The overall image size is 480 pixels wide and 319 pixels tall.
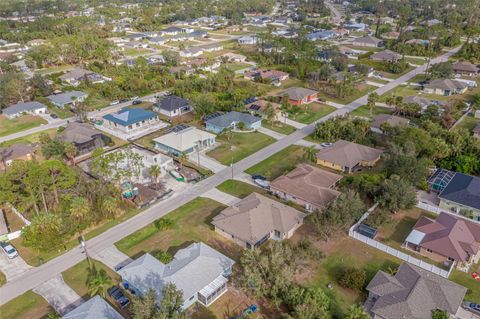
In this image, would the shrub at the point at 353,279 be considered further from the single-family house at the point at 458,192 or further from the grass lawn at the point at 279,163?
the grass lawn at the point at 279,163

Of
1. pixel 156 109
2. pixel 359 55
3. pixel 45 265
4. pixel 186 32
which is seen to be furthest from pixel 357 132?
pixel 186 32

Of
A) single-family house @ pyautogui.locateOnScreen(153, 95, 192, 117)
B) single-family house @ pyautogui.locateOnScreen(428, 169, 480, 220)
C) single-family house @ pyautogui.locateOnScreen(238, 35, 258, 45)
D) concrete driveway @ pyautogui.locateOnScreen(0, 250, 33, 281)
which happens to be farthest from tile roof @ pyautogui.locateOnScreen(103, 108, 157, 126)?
single-family house @ pyautogui.locateOnScreen(238, 35, 258, 45)

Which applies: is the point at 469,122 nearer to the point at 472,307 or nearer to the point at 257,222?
the point at 472,307

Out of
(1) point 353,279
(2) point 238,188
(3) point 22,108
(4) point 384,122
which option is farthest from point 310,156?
(3) point 22,108

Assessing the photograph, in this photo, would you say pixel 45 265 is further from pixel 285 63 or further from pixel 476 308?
pixel 285 63

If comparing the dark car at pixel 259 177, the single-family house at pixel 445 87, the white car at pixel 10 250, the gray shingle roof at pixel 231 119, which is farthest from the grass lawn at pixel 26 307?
the single-family house at pixel 445 87

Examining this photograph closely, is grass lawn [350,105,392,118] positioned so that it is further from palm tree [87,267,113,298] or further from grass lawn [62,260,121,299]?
palm tree [87,267,113,298]

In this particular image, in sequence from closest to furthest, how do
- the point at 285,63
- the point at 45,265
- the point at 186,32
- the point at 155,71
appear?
1. the point at 45,265
2. the point at 155,71
3. the point at 285,63
4. the point at 186,32

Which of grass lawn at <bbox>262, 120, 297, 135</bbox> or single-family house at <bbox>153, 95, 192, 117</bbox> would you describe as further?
single-family house at <bbox>153, 95, 192, 117</bbox>
